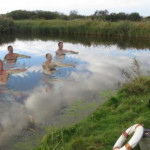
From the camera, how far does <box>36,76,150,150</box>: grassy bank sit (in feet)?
15.8

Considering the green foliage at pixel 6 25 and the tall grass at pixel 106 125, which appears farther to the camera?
the green foliage at pixel 6 25

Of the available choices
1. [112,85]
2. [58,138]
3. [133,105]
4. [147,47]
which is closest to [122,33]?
[147,47]

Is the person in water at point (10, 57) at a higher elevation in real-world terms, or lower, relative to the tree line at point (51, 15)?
lower

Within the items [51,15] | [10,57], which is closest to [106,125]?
[10,57]

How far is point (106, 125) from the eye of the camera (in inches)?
223

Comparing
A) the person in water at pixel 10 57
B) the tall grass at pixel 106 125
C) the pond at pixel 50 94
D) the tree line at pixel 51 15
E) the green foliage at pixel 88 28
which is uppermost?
the tree line at pixel 51 15

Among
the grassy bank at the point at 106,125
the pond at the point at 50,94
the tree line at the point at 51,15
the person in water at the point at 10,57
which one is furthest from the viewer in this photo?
Answer: the tree line at the point at 51,15

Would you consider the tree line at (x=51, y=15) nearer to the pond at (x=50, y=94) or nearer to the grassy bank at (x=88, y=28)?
the grassy bank at (x=88, y=28)

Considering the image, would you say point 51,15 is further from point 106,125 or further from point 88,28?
point 106,125

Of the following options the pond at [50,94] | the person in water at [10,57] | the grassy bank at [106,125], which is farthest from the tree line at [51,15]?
the grassy bank at [106,125]

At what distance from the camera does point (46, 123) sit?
249 inches

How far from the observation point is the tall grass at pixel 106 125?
190 inches

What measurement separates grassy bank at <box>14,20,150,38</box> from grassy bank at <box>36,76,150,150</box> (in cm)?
1752

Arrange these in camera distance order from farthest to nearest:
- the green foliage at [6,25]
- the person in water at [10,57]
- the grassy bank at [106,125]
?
the green foliage at [6,25]
the person in water at [10,57]
the grassy bank at [106,125]
